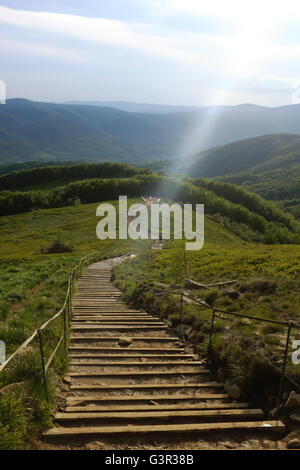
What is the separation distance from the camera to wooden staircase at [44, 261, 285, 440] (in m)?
4.74

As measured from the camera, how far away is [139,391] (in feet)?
19.4

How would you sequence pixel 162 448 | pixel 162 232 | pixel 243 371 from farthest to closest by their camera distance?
Result: 1. pixel 162 232
2. pixel 243 371
3. pixel 162 448

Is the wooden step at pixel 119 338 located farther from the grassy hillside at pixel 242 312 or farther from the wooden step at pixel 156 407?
the wooden step at pixel 156 407

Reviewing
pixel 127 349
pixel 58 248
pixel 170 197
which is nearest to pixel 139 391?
pixel 127 349

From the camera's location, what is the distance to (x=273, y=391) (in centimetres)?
572

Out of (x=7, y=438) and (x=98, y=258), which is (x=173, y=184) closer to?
(x=98, y=258)

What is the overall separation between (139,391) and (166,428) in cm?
140

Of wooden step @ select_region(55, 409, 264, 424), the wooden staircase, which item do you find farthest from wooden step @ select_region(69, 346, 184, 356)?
wooden step @ select_region(55, 409, 264, 424)

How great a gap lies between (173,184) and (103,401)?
108m

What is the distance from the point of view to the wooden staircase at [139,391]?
15.5ft

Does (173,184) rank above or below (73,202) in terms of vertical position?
above

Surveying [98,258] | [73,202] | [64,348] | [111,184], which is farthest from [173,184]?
[64,348]

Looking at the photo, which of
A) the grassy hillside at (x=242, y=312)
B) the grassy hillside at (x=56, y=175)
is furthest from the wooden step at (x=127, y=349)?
the grassy hillside at (x=56, y=175)

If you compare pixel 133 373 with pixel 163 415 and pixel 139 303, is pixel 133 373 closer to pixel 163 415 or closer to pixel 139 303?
pixel 163 415
